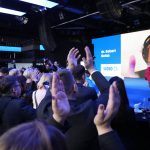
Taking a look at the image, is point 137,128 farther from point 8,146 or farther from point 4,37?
point 4,37

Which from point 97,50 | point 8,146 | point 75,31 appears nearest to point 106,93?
point 8,146

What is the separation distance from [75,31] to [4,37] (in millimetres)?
2212

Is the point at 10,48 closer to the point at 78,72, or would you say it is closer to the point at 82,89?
the point at 78,72

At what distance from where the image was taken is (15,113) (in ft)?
7.20

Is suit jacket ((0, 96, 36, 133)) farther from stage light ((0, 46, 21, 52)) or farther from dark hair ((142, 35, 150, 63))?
stage light ((0, 46, 21, 52))

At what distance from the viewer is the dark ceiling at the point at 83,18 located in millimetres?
4809

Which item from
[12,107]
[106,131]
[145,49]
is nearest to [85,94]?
[12,107]

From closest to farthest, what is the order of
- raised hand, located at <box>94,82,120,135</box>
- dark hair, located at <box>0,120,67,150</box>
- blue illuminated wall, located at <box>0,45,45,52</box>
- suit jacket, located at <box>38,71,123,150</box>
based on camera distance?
dark hair, located at <box>0,120,67,150</box>
raised hand, located at <box>94,82,120,135</box>
suit jacket, located at <box>38,71,123,150</box>
blue illuminated wall, located at <box>0,45,45,52</box>

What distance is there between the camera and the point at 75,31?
8508mm

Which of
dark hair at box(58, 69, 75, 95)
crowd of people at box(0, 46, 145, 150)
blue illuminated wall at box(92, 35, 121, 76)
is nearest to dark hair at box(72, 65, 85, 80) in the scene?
crowd of people at box(0, 46, 145, 150)

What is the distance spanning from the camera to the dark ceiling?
481 centimetres

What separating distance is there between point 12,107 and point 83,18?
4795mm

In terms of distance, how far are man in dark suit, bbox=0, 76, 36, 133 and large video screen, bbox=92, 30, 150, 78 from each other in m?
3.97

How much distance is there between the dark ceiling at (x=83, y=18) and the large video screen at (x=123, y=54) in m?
0.49
